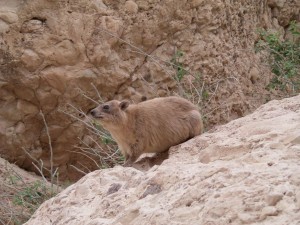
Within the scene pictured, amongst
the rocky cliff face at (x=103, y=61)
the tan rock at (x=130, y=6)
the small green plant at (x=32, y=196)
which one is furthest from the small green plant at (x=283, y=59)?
the small green plant at (x=32, y=196)

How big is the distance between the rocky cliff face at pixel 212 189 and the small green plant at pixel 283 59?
442 cm

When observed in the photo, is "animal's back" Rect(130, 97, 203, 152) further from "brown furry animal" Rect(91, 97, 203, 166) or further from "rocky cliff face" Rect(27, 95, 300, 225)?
"rocky cliff face" Rect(27, 95, 300, 225)

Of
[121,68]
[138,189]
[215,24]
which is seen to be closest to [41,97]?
[121,68]

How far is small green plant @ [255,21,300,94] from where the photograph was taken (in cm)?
854

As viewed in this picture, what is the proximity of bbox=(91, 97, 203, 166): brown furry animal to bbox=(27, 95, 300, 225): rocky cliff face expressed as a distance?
1.71 m

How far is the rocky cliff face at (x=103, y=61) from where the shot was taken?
8.61 meters

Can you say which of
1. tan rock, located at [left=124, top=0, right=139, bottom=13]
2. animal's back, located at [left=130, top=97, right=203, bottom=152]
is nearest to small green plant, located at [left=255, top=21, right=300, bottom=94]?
tan rock, located at [left=124, top=0, right=139, bottom=13]

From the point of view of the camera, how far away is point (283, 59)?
30.1ft

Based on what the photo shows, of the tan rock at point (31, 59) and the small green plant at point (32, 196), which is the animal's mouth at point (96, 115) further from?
the tan rock at point (31, 59)

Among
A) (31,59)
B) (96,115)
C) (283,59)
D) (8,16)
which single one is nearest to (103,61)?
(31,59)

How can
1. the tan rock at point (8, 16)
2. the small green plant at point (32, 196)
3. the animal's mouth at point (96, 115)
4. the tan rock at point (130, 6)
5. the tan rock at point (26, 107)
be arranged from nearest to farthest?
the animal's mouth at point (96, 115), the small green plant at point (32, 196), the tan rock at point (8, 16), the tan rock at point (26, 107), the tan rock at point (130, 6)

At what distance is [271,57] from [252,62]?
0.36 m

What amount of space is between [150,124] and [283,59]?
3.75m

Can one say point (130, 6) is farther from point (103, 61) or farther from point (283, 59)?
point (283, 59)
